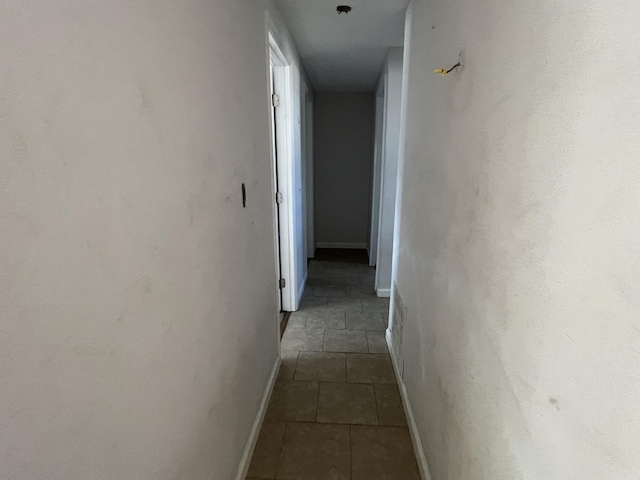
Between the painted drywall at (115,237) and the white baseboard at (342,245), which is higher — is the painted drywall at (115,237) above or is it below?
above

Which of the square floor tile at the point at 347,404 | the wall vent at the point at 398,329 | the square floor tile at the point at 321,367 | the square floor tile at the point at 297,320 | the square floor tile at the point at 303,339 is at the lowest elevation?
the square floor tile at the point at 347,404

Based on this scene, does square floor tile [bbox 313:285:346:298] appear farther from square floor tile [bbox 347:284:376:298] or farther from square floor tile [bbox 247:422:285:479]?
square floor tile [bbox 247:422:285:479]

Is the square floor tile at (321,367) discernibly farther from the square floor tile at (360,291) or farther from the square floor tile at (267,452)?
the square floor tile at (360,291)

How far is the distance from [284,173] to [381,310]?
1462mm

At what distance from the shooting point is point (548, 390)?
689 mm

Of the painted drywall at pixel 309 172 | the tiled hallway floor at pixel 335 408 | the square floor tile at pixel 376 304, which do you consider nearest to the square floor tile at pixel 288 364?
the tiled hallway floor at pixel 335 408

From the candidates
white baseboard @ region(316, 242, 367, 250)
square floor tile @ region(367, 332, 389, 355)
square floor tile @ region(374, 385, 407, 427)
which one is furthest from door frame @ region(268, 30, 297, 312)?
white baseboard @ region(316, 242, 367, 250)

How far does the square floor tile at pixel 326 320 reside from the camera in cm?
298

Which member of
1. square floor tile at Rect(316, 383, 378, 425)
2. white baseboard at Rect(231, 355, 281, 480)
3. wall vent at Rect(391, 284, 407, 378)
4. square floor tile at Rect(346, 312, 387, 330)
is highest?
Answer: wall vent at Rect(391, 284, 407, 378)

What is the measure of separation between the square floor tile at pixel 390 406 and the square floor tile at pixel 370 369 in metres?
0.08

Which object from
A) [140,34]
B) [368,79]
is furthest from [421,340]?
[368,79]

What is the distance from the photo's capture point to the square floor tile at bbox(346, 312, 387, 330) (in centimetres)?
296

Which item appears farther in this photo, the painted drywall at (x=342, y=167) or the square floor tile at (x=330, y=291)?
the painted drywall at (x=342, y=167)

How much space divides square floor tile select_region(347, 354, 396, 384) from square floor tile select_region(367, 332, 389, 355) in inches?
3.1
